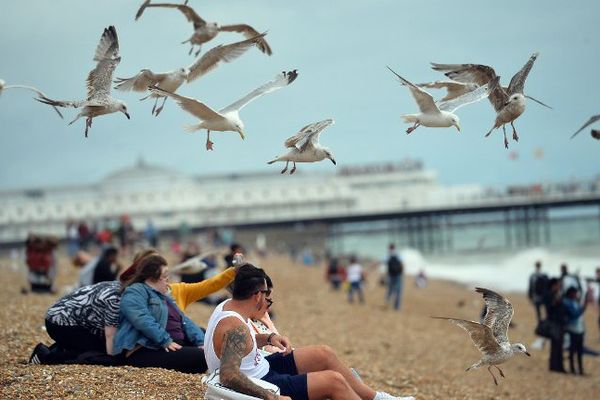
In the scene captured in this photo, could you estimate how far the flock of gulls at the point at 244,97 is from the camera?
6.76 meters

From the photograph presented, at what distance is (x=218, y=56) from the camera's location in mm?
7648

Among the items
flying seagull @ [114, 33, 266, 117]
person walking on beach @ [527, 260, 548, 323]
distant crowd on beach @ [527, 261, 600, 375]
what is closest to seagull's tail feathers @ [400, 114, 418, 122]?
flying seagull @ [114, 33, 266, 117]

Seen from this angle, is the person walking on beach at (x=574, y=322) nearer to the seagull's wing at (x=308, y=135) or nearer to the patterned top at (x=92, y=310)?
the seagull's wing at (x=308, y=135)

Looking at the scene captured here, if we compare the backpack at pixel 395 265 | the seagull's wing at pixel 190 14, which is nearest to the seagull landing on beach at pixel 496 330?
the seagull's wing at pixel 190 14

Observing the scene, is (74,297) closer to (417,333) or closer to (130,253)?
(417,333)

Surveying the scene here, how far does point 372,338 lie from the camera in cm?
1382

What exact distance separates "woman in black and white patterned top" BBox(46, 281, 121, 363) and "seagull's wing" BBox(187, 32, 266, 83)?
1.93 m

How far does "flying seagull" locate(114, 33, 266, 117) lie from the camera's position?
7242mm

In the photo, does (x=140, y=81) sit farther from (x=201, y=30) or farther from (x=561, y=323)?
(x=561, y=323)

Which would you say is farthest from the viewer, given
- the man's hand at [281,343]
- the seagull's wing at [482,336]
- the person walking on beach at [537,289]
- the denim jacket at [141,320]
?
the person walking on beach at [537,289]

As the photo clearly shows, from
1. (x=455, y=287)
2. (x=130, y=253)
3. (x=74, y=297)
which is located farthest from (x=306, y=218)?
(x=74, y=297)

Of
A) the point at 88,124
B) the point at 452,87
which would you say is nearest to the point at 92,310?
the point at 88,124

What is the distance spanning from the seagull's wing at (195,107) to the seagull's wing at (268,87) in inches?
6.0

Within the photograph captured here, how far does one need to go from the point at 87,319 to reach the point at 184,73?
204 centimetres
